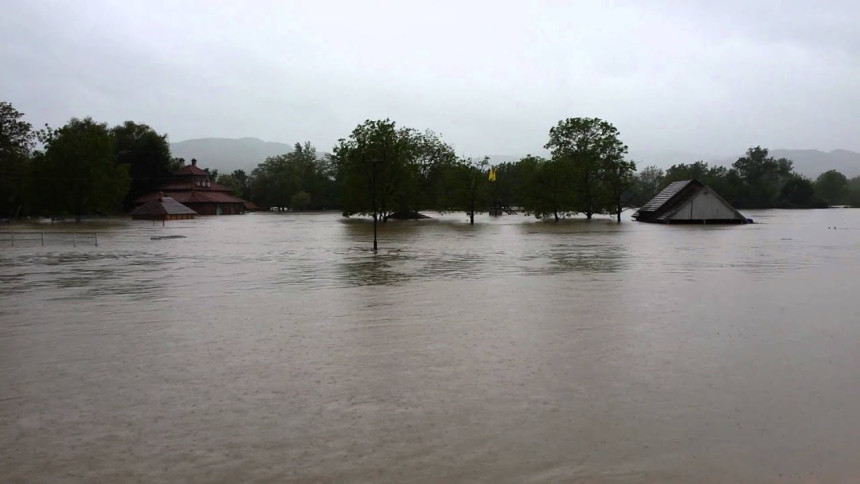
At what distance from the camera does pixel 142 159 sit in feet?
341

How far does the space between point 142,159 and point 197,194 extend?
10.6m

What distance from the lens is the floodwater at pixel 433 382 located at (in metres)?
5.86

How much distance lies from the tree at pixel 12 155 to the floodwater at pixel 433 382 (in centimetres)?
6538

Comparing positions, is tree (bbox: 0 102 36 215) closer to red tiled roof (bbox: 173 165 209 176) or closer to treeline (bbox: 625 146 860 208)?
red tiled roof (bbox: 173 165 209 176)

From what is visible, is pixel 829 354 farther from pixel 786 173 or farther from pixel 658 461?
pixel 786 173

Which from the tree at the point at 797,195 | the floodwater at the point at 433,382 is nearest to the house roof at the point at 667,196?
the floodwater at the point at 433,382

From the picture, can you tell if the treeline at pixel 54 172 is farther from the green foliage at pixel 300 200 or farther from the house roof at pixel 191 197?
the green foliage at pixel 300 200

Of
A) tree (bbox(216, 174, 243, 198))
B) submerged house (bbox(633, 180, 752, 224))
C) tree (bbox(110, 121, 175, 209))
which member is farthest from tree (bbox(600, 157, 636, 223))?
tree (bbox(216, 174, 243, 198))

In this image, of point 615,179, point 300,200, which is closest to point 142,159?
Answer: point 300,200

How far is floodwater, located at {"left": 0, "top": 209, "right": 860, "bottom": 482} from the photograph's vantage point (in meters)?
5.86

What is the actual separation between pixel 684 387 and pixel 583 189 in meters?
70.2

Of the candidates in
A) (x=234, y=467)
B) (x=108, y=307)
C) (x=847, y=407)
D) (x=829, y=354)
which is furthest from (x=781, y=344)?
(x=108, y=307)

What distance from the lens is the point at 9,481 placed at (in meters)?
5.48

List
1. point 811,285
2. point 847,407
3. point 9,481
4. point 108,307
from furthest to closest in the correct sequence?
point 811,285
point 108,307
point 847,407
point 9,481
